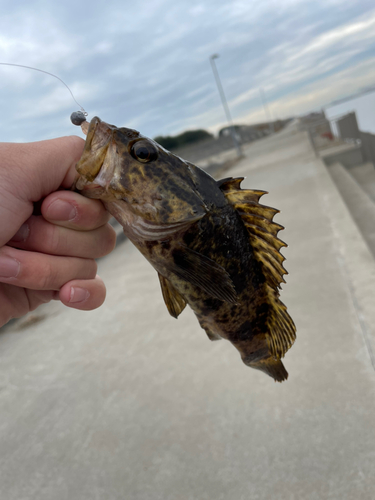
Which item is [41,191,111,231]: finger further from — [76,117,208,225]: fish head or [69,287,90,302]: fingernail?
[69,287,90,302]: fingernail

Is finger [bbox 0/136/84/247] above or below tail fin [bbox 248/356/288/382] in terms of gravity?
above

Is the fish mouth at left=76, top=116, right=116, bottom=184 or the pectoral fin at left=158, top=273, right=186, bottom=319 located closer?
the fish mouth at left=76, top=116, right=116, bottom=184

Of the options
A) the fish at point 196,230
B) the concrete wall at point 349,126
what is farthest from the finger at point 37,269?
the concrete wall at point 349,126

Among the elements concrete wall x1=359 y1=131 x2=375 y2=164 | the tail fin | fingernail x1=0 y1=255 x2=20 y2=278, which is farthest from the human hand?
concrete wall x1=359 y1=131 x2=375 y2=164

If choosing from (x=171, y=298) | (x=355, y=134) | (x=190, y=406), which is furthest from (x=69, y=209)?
(x=355, y=134)

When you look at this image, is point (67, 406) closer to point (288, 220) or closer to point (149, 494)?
point (149, 494)

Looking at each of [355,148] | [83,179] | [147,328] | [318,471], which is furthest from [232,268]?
[355,148]
